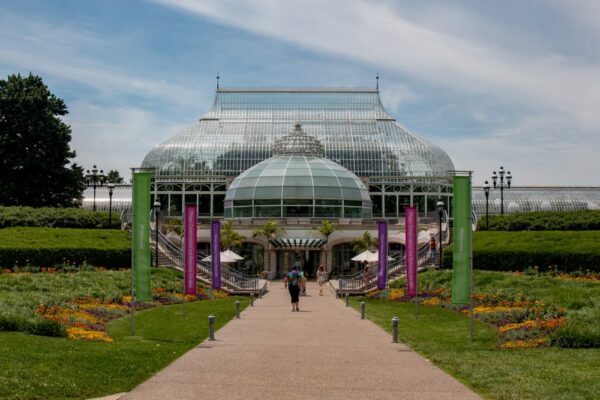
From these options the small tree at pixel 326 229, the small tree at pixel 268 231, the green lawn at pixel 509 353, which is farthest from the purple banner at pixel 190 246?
the small tree at pixel 326 229

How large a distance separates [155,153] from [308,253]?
32.0 m

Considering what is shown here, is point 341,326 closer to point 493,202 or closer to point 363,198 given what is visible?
point 363,198

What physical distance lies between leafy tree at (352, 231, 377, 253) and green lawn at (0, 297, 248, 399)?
36.4 m

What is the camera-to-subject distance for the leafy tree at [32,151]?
196 ft

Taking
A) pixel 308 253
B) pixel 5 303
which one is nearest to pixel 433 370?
pixel 5 303

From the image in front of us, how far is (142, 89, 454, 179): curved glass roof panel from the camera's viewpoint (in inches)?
3290

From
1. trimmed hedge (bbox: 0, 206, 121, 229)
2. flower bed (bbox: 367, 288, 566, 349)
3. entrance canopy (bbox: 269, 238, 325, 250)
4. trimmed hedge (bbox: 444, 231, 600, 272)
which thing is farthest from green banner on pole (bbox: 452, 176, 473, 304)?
entrance canopy (bbox: 269, 238, 325, 250)

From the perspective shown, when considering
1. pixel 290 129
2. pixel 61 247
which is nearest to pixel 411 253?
pixel 61 247

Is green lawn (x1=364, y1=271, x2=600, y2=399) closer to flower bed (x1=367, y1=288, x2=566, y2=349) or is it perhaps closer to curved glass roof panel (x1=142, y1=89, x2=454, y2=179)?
flower bed (x1=367, y1=288, x2=566, y2=349)

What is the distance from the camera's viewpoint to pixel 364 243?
5825 centimetres

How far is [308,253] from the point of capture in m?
60.1

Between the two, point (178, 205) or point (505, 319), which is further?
point (178, 205)

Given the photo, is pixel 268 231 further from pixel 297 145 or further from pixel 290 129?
pixel 290 129

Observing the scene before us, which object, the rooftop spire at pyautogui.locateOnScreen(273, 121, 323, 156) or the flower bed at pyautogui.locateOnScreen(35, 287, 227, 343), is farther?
the rooftop spire at pyautogui.locateOnScreen(273, 121, 323, 156)
